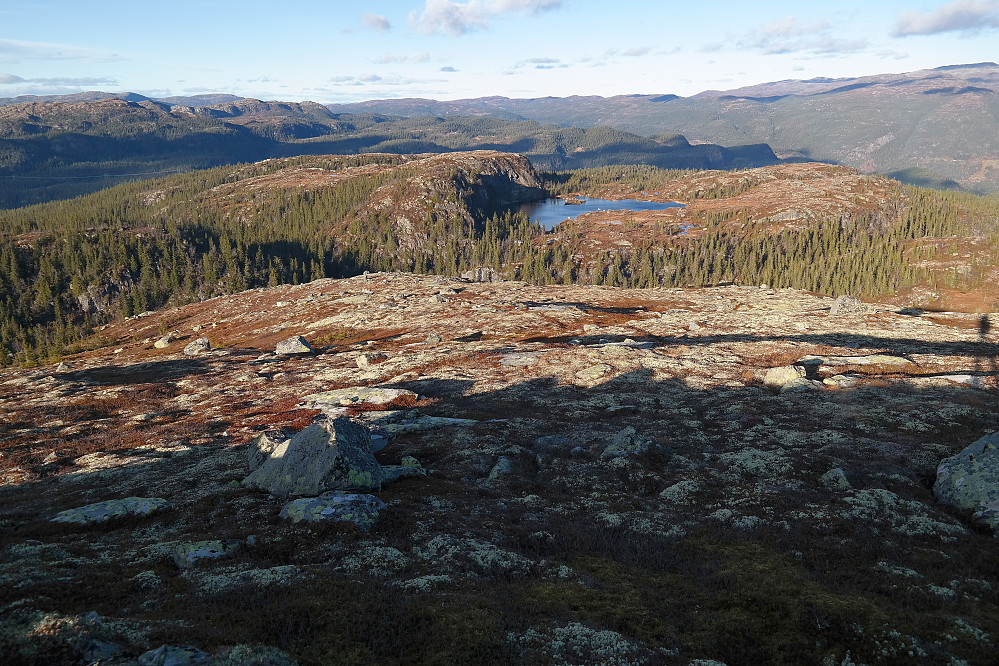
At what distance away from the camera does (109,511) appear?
77.3ft

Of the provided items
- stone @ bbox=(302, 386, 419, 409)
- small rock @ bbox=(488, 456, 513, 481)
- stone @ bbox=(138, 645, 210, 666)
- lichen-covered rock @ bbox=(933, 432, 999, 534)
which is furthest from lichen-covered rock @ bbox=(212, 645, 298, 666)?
stone @ bbox=(302, 386, 419, 409)

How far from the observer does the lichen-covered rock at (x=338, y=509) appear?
2125 centimetres

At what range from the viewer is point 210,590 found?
612 inches

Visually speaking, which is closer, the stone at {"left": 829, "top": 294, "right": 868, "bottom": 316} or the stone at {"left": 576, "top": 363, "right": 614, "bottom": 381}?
the stone at {"left": 576, "top": 363, "right": 614, "bottom": 381}

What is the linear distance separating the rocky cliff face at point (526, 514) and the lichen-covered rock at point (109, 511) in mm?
148

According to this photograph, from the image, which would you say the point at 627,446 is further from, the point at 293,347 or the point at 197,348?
the point at 197,348

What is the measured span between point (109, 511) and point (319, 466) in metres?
9.34

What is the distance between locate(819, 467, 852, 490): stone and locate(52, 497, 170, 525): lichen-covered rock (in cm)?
3264

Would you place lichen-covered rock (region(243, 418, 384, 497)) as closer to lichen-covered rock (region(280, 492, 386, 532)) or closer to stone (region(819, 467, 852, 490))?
lichen-covered rock (region(280, 492, 386, 532))

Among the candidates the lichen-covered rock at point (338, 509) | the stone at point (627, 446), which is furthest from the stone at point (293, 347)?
the stone at point (627, 446)

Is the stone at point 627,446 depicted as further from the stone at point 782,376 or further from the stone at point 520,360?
the stone at point 520,360

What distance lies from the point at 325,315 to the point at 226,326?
23.4 meters

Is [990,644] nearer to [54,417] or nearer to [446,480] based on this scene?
[446,480]

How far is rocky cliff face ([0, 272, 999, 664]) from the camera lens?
13367mm
